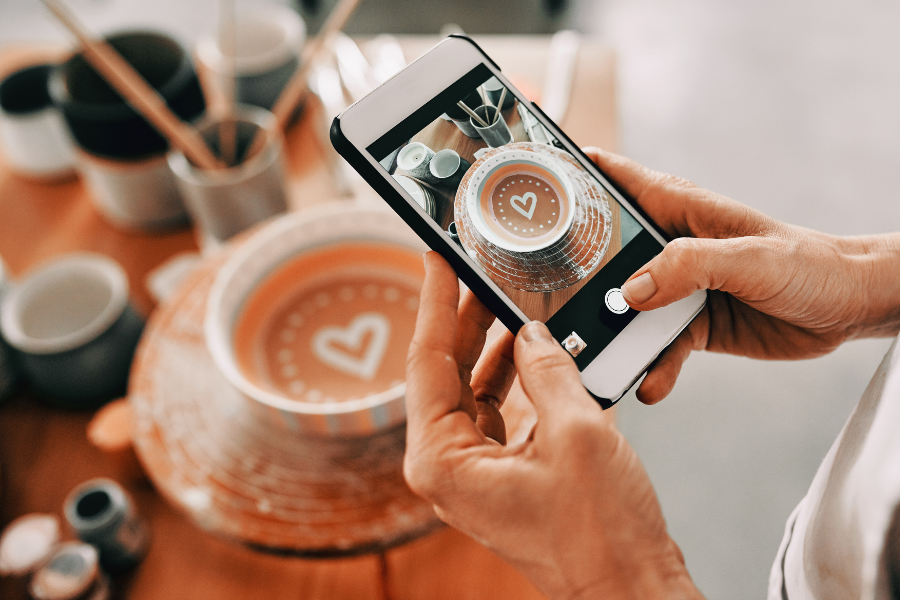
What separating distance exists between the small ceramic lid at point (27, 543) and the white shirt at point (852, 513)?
443mm

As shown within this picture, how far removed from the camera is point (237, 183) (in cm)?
49

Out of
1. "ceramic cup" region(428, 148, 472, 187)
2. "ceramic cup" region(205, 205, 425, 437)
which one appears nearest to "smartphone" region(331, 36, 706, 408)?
"ceramic cup" region(428, 148, 472, 187)

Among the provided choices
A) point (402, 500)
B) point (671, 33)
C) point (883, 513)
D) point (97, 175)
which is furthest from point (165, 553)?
point (671, 33)

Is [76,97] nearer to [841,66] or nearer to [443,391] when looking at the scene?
[443,391]

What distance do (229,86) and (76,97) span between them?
137 mm

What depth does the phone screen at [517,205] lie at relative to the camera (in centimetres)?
31

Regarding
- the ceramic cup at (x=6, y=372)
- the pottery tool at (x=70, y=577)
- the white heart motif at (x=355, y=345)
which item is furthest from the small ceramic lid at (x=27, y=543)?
the white heart motif at (x=355, y=345)

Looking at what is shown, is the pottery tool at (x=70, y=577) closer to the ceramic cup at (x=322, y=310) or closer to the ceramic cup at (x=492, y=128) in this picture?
the ceramic cup at (x=322, y=310)

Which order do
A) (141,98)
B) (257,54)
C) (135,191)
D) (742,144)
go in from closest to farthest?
(141,98)
(135,191)
(257,54)
(742,144)

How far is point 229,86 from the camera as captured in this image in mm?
627

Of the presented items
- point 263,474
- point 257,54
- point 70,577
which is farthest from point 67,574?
point 257,54

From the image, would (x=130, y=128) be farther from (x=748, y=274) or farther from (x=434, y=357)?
(x=748, y=274)

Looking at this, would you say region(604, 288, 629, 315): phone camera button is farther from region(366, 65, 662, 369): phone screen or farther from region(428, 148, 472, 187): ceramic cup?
region(428, 148, 472, 187): ceramic cup

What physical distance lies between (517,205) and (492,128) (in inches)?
1.9
